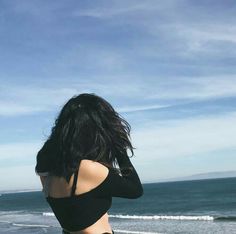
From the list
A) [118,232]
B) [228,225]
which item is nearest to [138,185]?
[118,232]

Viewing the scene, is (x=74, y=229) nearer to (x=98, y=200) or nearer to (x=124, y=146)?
(x=98, y=200)

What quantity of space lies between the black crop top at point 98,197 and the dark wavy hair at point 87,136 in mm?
59

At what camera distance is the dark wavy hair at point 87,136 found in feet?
8.01

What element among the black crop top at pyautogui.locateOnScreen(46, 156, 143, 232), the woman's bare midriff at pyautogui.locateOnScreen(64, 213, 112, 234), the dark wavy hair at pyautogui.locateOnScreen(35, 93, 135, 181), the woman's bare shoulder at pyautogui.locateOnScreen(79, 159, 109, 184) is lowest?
the woman's bare midriff at pyautogui.locateOnScreen(64, 213, 112, 234)

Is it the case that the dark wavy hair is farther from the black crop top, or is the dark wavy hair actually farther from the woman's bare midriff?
the woman's bare midriff

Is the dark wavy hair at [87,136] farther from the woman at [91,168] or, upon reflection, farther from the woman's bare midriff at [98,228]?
the woman's bare midriff at [98,228]

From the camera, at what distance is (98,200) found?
2.48m

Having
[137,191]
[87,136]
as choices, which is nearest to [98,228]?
[137,191]

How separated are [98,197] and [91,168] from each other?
0.16m

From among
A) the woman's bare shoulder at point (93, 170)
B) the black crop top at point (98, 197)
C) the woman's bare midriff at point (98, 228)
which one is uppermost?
the woman's bare shoulder at point (93, 170)

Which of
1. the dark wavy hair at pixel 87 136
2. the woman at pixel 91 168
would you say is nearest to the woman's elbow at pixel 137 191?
the woman at pixel 91 168

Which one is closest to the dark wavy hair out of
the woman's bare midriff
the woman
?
the woman

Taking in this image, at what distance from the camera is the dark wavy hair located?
244 cm

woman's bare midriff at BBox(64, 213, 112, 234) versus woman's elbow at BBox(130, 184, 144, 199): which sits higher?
woman's elbow at BBox(130, 184, 144, 199)
